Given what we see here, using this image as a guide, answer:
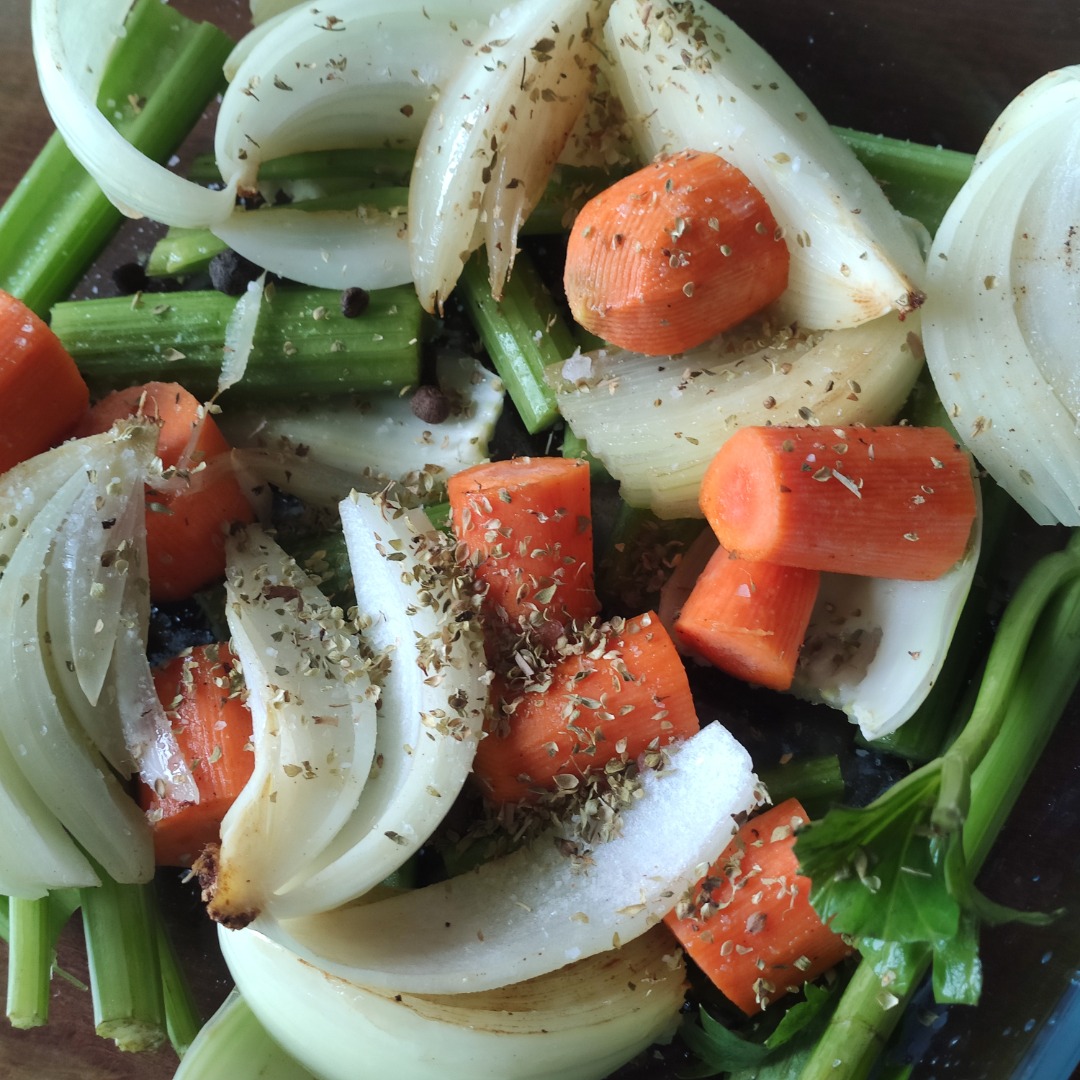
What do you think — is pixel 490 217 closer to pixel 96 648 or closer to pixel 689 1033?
pixel 96 648

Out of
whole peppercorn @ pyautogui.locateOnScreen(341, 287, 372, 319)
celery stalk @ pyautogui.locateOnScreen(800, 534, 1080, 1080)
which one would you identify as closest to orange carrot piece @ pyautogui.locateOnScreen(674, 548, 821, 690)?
celery stalk @ pyautogui.locateOnScreen(800, 534, 1080, 1080)

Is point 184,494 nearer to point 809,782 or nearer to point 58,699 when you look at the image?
point 58,699

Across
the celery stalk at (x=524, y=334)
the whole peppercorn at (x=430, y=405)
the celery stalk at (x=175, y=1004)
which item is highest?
the celery stalk at (x=524, y=334)

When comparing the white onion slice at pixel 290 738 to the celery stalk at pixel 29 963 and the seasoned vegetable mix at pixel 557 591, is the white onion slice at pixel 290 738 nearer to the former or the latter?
the seasoned vegetable mix at pixel 557 591

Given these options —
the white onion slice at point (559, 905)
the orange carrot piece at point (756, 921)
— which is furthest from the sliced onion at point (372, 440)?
the orange carrot piece at point (756, 921)

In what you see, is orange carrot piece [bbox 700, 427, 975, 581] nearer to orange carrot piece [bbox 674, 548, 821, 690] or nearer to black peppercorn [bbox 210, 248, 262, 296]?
orange carrot piece [bbox 674, 548, 821, 690]

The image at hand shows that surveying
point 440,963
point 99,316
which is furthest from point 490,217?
point 440,963
